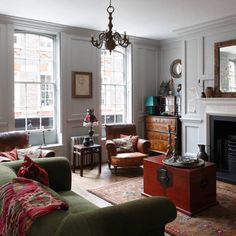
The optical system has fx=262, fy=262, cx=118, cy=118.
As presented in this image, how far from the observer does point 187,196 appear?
313cm

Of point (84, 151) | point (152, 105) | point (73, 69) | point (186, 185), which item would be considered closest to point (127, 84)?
point (152, 105)

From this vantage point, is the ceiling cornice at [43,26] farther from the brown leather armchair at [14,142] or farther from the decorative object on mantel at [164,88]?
the decorative object on mantel at [164,88]

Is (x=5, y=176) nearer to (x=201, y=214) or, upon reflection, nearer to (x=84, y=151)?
(x=201, y=214)

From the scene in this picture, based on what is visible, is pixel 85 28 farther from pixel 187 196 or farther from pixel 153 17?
pixel 187 196

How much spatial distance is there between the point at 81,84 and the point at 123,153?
1690 millimetres

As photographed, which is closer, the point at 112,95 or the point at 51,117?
the point at 51,117

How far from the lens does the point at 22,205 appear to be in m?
1.56

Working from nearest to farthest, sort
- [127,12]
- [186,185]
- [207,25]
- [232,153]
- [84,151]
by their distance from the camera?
[186,185], [127,12], [232,153], [84,151], [207,25]

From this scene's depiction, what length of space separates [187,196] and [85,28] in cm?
392

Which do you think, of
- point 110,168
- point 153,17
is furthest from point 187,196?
point 153,17

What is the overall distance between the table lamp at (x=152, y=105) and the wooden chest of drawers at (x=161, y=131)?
192mm

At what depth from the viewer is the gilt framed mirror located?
4.74 metres

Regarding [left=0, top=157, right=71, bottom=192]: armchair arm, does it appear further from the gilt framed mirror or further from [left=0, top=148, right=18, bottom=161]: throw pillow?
the gilt framed mirror

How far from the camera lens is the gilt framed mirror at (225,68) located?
15.6 feet
